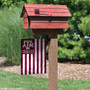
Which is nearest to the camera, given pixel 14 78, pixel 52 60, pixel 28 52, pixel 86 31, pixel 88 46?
pixel 52 60

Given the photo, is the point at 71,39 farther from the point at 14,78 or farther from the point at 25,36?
the point at 14,78

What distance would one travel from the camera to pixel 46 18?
5.27 m

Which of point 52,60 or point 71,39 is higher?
point 52,60

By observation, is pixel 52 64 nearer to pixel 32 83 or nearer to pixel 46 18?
pixel 46 18

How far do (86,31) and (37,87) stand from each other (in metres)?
4.24

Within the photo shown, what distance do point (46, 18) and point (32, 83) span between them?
3287 millimetres

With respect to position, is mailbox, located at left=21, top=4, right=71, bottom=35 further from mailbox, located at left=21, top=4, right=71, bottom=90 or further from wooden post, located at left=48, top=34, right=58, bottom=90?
wooden post, located at left=48, top=34, right=58, bottom=90

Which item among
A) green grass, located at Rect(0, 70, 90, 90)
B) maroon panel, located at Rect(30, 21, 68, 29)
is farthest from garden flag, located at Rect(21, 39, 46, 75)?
green grass, located at Rect(0, 70, 90, 90)

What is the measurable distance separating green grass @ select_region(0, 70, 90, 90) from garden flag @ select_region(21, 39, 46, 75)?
1.70 meters

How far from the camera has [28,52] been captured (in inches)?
222

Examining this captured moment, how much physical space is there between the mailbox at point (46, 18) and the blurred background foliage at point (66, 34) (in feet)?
18.5

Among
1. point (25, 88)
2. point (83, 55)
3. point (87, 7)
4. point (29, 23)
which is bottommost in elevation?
point (83, 55)

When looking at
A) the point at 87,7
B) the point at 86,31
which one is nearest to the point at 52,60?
the point at 86,31

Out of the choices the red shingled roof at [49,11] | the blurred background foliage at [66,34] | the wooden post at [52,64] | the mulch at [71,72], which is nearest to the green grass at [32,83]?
the mulch at [71,72]
